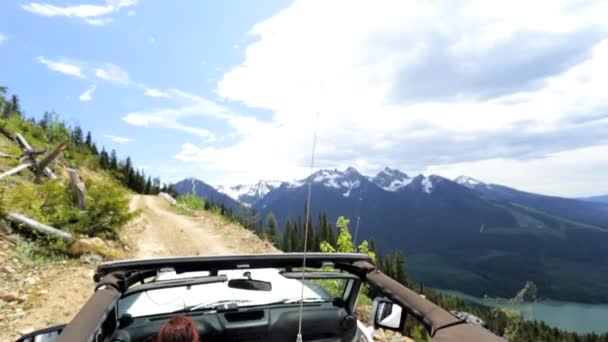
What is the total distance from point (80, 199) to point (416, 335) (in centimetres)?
1002

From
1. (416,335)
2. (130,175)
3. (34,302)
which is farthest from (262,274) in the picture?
(130,175)

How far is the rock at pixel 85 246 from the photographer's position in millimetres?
9672

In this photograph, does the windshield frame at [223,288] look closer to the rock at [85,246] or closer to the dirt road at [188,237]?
the rock at [85,246]

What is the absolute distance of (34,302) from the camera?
6.64 m

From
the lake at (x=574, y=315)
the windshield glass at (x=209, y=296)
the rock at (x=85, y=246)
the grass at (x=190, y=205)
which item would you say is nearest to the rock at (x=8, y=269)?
the rock at (x=85, y=246)

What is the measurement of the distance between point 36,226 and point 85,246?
3.96ft

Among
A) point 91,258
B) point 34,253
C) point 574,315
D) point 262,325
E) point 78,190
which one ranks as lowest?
point 574,315

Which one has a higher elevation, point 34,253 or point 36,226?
point 36,226

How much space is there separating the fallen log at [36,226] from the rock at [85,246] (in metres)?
0.27

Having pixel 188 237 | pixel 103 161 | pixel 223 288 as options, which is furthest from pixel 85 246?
pixel 103 161

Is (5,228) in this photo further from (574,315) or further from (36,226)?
(574,315)

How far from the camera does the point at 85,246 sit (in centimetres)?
987

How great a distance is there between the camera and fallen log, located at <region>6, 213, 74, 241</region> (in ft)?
30.6

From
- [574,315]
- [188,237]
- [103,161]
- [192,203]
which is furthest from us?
[574,315]
